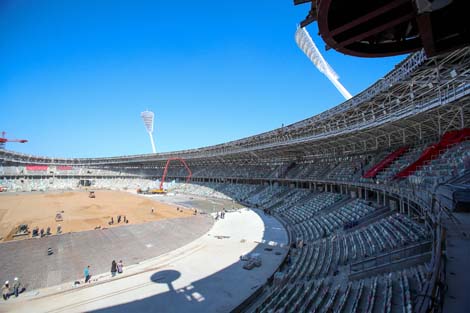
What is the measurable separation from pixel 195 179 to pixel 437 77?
6212cm

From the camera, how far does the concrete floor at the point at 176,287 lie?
10852mm

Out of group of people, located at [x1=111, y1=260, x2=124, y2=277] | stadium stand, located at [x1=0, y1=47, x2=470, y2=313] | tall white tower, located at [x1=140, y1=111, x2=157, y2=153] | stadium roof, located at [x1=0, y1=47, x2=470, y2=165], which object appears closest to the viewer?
stadium stand, located at [x1=0, y1=47, x2=470, y2=313]

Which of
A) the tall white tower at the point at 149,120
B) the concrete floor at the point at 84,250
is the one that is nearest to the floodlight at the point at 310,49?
the concrete floor at the point at 84,250

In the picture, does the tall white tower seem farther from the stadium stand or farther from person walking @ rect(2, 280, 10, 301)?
person walking @ rect(2, 280, 10, 301)

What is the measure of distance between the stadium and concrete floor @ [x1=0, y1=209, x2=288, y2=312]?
9cm

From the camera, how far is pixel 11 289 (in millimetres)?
12219

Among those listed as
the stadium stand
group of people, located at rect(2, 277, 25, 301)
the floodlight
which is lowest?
group of people, located at rect(2, 277, 25, 301)

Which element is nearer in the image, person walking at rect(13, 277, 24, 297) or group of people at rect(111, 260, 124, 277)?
person walking at rect(13, 277, 24, 297)

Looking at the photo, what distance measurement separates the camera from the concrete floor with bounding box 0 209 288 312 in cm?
1085

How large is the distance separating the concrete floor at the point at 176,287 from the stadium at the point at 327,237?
0.09m

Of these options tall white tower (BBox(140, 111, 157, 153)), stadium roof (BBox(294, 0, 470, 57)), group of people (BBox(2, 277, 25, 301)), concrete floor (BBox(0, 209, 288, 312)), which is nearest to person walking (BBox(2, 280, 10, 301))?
group of people (BBox(2, 277, 25, 301))

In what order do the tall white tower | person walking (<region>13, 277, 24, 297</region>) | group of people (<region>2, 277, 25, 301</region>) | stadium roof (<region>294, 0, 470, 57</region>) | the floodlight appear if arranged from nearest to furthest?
stadium roof (<region>294, 0, 470, 57</region>)
group of people (<region>2, 277, 25, 301</region>)
person walking (<region>13, 277, 24, 297</region>)
the floodlight
the tall white tower

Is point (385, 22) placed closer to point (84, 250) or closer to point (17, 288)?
point (17, 288)

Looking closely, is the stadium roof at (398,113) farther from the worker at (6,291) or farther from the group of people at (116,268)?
the worker at (6,291)
